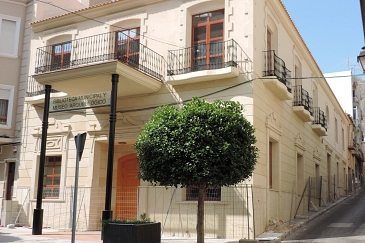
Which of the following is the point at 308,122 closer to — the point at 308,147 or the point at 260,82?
the point at 308,147

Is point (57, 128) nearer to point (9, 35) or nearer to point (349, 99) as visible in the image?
point (9, 35)

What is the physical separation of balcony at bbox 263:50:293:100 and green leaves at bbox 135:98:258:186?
4.06m

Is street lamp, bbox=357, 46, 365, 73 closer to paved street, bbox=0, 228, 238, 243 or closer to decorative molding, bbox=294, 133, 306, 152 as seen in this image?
paved street, bbox=0, 228, 238, 243

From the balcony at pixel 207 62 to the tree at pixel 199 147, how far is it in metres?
2.93

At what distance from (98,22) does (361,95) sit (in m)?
38.7

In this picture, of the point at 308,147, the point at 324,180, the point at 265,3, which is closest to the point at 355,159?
the point at 324,180

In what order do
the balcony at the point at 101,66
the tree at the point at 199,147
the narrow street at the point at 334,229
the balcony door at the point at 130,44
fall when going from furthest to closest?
1. the balcony door at the point at 130,44
2. the balcony at the point at 101,66
3. the narrow street at the point at 334,229
4. the tree at the point at 199,147

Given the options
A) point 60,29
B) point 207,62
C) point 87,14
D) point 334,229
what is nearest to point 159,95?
point 207,62

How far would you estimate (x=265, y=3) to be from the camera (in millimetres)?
15188

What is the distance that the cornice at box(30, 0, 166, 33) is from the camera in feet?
Answer: 52.9

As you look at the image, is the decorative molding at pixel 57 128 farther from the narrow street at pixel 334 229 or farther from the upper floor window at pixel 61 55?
the narrow street at pixel 334 229

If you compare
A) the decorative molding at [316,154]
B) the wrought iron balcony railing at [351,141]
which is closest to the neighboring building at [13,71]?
the decorative molding at [316,154]

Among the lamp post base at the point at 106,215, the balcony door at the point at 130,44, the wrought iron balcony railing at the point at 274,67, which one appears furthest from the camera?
the balcony door at the point at 130,44

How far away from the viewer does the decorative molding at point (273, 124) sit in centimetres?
1466
